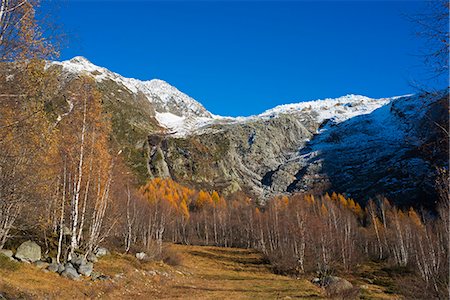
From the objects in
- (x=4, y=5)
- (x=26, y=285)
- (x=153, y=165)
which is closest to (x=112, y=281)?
(x=26, y=285)

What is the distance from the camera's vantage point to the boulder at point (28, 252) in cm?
1808

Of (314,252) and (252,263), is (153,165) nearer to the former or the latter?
(252,263)

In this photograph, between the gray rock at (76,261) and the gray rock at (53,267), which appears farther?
the gray rock at (76,261)

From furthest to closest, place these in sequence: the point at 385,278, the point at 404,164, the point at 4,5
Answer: the point at 404,164, the point at 385,278, the point at 4,5

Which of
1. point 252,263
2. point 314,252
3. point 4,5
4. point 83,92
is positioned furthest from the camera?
point 252,263

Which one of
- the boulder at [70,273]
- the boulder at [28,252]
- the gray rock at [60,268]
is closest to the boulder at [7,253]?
the boulder at [28,252]

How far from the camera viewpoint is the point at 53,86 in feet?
34.4

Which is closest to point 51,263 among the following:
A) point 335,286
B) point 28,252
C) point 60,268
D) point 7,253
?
point 60,268

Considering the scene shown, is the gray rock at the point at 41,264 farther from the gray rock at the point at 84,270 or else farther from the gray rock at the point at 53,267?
the gray rock at the point at 84,270

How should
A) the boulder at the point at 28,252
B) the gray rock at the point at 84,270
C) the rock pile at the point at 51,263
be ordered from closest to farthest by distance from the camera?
the rock pile at the point at 51,263 < the boulder at the point at 28,252 < the gray rock at the point at 84,270

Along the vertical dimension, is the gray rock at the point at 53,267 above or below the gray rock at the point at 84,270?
above

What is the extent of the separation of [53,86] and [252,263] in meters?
53.6

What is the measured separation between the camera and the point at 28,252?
18.6 metres

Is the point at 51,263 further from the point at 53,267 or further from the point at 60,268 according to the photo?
the point at 60,268
